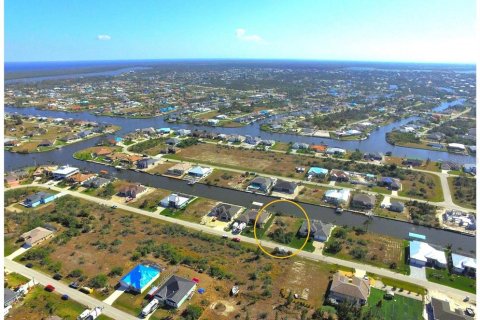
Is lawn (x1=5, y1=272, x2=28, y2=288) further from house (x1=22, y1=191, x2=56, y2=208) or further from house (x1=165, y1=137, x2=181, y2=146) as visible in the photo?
house (x1=165, y1=137, x2=181, y2=146)

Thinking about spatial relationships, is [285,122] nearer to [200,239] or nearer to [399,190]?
[399,190]

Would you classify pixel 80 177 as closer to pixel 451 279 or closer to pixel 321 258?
pixel 321 258

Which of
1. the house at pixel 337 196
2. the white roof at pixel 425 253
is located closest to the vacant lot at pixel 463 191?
the house at pixel 337 196

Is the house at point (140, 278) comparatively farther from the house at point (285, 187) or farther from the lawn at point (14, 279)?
the house at point (285, 187)

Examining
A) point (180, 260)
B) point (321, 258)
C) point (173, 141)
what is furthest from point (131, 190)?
point (321, 258)


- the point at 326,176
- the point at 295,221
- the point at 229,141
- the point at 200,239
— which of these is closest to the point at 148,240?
the point at 200,239

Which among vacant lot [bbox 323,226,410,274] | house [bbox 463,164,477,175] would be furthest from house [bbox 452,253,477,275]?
house [bbox 463,164,477,175]
